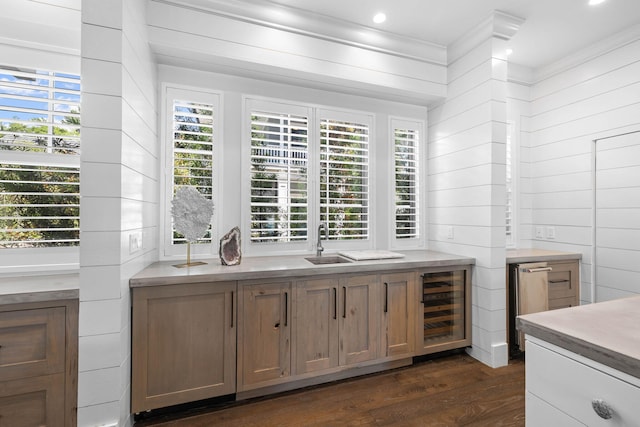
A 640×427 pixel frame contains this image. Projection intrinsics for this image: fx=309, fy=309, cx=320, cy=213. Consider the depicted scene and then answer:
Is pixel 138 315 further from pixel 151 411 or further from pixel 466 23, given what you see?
pixel 466 23

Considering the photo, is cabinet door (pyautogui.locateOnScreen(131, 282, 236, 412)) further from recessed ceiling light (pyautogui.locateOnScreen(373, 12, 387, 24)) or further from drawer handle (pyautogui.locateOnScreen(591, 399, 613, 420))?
recessed ceiling light (pyautogui.locateOnScreen(373, 12, 387, 24))

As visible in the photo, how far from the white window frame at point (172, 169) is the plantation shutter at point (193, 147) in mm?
26

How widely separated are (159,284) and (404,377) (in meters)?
1.97

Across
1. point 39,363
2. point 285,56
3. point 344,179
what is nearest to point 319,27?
point 285,56

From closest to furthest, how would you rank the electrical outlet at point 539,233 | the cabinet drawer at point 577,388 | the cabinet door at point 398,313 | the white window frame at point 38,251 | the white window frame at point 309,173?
the cabinet drawer at point 577,388
the white window frame at point 38,251
the cabinet door at point 398,313
the white window frame at point 309,173
the electrical outlet at point 539,233

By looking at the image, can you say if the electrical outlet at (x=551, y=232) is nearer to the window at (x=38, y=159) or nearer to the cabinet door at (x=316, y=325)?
the cabinet door at (x=316, y=325)

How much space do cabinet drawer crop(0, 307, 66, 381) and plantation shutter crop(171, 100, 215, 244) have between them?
3.22 feet

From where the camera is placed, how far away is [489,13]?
2535 millimetres

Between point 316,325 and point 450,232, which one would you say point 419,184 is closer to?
point 450,232

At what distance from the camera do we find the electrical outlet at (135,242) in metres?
1.84

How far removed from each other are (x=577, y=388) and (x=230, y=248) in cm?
204

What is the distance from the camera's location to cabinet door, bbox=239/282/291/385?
2107 millimetres

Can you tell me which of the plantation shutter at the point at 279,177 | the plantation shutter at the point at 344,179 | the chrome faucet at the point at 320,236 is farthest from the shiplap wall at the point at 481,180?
the plantation shutter at the point at 279,177

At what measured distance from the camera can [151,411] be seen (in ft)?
6.57
